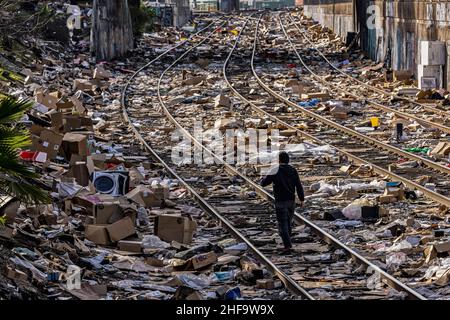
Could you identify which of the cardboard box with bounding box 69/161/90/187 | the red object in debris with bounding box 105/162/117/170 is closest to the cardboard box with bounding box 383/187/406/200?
the cardboard box with bounding box 69/161/90/187

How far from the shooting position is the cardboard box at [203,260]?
40.3 ft

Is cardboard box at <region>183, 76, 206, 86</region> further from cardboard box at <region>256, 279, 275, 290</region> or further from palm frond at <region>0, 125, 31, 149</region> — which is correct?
palm frond at <region>0, 125, 31, 149</region>

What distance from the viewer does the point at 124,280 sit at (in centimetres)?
1180

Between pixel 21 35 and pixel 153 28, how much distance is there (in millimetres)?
23514

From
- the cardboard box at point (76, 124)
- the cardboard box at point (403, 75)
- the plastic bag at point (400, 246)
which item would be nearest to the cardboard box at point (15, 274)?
the plastic bag at point (400, 246)

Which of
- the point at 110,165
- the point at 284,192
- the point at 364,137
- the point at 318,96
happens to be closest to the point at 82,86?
the point at 318,96

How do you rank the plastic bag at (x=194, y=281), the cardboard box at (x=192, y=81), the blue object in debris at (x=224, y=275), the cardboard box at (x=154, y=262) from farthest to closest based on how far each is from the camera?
the cardboard box at (x=192, y=81) < the cardboard box at (x=154, y=262) < the blue object in debris at (x=224, y=275) < the plastic bag at (x=194, y=281)

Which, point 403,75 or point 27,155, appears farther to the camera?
point 403,75

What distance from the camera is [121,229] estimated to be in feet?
44.5

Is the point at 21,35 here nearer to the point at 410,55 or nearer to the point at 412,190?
the point at 410,55

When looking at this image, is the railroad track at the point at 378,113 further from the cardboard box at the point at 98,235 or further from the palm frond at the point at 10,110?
the palm frond at the point at 10,110

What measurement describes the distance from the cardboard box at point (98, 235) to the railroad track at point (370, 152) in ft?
15.5

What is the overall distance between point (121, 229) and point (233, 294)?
3.11 m

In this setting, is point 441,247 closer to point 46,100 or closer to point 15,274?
point 15,274
